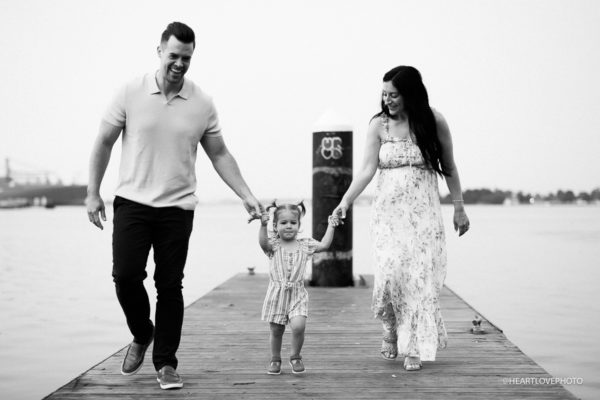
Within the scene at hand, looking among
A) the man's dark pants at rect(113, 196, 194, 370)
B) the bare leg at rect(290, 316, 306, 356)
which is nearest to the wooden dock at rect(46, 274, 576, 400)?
the bare leg at rect(290, 316, 306, 356)

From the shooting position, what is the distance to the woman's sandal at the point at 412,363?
15.0 ft

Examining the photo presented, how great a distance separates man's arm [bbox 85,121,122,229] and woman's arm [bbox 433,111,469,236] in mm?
1919

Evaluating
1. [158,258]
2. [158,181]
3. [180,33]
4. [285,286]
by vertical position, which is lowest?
[285,286]

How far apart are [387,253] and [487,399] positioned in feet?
3.75

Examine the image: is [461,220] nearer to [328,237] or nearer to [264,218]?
[328,237]

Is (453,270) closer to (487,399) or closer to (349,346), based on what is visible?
(349,346)

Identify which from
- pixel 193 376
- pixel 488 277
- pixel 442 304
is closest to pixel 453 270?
pixel 488 277

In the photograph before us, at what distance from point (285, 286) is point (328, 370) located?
0.58m

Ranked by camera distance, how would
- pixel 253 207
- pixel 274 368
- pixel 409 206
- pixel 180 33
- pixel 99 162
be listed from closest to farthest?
pixel 180 33
pixel 99 162
pixel 253 207
pixel 274 368
pixel 409 206

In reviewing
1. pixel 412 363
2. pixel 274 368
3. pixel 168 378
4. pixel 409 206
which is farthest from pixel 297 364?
pixel 409 206

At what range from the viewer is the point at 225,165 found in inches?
180

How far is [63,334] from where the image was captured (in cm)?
944

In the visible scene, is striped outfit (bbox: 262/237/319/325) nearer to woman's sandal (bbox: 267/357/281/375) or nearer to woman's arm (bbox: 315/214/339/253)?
woman's arm (bbox: 315/214/339/253)

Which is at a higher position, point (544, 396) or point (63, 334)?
point (544, 396)
